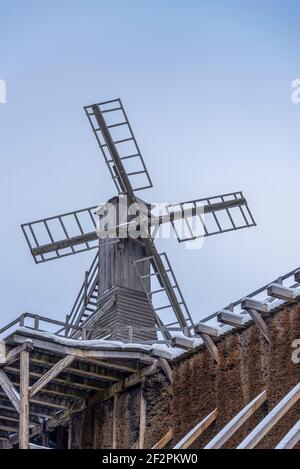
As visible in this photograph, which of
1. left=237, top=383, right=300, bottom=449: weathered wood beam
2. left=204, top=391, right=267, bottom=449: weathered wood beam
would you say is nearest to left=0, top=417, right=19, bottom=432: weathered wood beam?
left=204, top=391, right=267, bottom=449: weathered wood beam

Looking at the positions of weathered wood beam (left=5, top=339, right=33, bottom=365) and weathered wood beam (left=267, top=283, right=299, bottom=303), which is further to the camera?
weathered wood beam (left=5, top=339, right=33, bottom=365)

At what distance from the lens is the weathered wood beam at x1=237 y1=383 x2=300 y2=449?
21250 mm

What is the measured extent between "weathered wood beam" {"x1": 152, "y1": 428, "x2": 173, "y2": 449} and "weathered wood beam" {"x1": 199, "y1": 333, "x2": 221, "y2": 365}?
179cm

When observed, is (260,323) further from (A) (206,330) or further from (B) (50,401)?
(B) (50,401)

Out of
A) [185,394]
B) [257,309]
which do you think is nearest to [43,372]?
[185,394]

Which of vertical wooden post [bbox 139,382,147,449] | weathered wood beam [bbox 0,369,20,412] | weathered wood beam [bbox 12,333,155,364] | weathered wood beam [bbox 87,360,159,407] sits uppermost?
weathered wood beam [bbox 12,333,155,364]

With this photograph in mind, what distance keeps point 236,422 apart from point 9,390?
16.0 feet

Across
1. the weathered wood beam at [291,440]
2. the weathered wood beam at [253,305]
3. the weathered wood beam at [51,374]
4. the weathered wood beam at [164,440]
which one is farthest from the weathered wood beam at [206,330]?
the weathered wood beam at [291,440]

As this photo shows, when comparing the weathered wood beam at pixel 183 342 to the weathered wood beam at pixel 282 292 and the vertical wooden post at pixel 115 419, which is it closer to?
the vertical wooden post at pixel 115 419

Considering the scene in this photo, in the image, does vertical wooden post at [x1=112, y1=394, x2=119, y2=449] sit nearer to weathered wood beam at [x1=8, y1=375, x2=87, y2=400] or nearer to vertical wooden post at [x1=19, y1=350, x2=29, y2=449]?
weathered wood beam at [x1=8, y1=375, x2=87, y2=400]

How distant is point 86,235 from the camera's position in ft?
110

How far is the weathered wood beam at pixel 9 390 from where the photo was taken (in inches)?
1006

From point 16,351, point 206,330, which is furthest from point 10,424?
point 206,330

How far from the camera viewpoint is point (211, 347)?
2536cm
